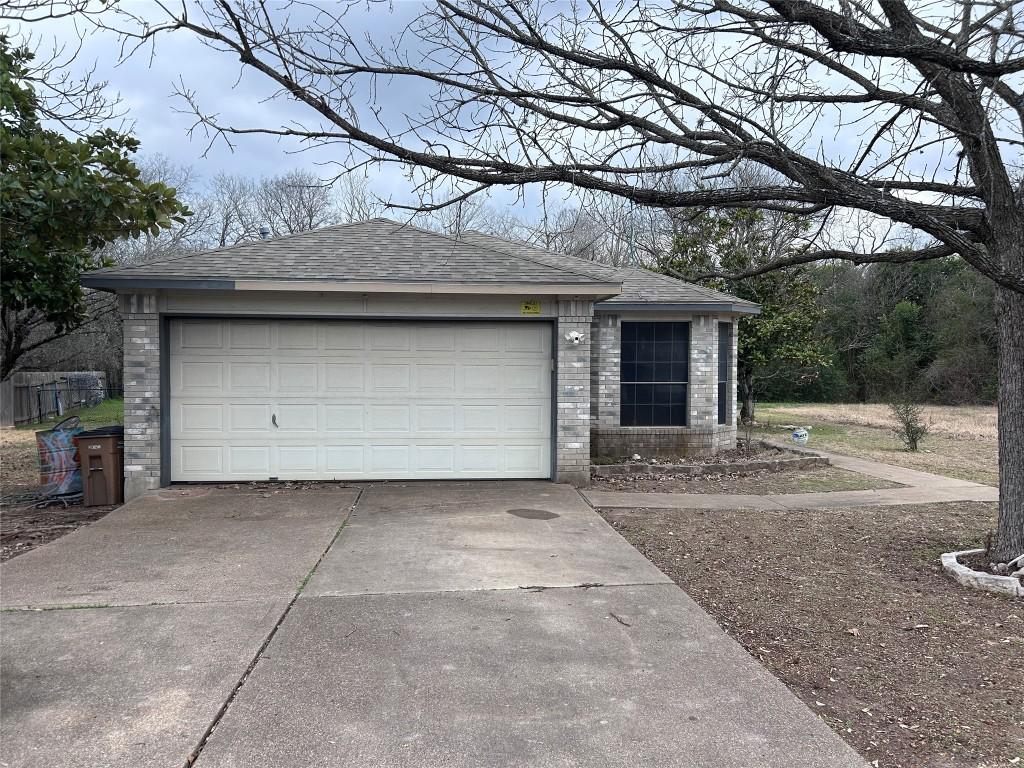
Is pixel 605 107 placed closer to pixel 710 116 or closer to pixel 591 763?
pixel 710 116

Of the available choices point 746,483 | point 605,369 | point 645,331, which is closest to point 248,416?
point 605,369

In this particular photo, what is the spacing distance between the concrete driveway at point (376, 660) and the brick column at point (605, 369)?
17.2 feet

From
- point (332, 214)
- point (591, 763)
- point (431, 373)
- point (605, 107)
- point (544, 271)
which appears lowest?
point (591, 763)

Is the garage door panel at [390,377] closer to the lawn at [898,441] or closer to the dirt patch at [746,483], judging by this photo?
the dirt patch at [746,483]

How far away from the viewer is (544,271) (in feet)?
31.3

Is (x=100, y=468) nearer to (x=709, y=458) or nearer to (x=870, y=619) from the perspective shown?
(x=870, y=619)

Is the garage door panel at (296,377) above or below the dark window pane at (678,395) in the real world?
above

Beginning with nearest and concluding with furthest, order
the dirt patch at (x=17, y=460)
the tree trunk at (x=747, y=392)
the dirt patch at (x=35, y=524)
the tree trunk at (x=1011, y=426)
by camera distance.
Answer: the tree trunk at (x=1011, y=426) → the dirt patch at (x=35, y=524) → the dirt patch at (x=17, y=460) → the tree trunk at (x=747, y=392)

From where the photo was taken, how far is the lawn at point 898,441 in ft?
42.6

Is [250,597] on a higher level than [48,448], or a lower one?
lower

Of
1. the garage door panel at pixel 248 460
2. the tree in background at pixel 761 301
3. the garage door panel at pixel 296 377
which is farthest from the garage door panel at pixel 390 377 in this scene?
the tree in background at pixel 761 301

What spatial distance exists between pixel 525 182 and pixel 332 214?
29704 mm

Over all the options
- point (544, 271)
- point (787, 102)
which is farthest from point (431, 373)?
point (787, 102)

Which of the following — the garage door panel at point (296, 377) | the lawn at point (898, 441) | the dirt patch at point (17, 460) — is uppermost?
the garage door panel at point (296, 377)
